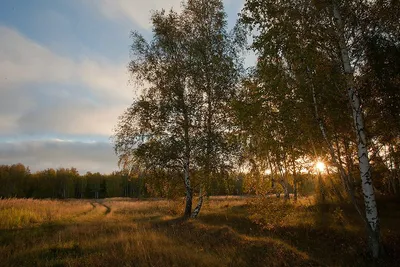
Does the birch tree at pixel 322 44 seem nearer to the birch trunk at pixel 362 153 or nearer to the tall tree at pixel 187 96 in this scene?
the birch trunk at pixel 362 153

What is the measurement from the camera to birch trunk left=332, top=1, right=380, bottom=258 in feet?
30.1

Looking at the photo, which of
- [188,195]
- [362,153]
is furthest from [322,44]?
[188,195]

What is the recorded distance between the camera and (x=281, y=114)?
33.2ft

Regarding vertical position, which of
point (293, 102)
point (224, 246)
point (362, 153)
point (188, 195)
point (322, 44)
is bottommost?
point (224, 246)

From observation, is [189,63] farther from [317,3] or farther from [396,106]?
[396,106]

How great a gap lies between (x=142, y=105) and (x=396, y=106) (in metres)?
12.9

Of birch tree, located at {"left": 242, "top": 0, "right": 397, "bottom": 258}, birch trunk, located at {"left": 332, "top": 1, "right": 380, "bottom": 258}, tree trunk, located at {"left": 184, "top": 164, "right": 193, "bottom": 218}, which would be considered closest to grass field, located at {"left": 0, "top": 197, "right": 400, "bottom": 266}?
birch trunk, located at {"left": 332, "top": 1, "right": 380, "bottom": 258}

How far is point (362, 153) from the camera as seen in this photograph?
949 centimetres

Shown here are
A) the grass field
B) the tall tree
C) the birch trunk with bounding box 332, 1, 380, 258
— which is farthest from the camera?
the tall tree

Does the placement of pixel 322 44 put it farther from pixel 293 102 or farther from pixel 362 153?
pixel 362 153

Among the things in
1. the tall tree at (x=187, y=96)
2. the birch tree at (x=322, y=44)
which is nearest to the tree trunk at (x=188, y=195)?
the tall tree at (x=187, y=96)

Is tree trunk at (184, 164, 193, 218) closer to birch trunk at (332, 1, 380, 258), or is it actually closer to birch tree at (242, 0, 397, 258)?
birch tree at (242, 0, 397, 258)

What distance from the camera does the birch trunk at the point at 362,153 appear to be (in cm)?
919

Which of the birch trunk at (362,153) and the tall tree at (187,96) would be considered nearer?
the birch trunk at (362,153)
